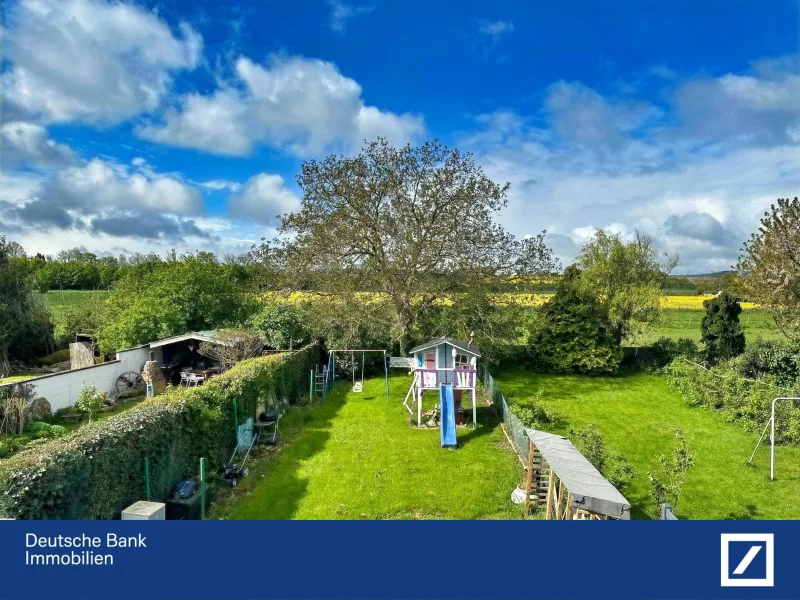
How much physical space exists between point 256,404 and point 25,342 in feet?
61.9

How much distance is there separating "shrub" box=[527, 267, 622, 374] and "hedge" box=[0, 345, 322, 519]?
15.6 meters

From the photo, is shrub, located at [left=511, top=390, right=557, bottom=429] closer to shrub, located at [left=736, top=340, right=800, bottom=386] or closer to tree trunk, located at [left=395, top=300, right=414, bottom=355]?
tree trunk, located at [left=395, top=300, right=414, bottom=355]

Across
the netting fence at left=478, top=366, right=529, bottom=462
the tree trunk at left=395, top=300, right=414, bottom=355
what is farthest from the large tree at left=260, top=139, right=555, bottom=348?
the netting fence at left=478, top=366, right=529, bottom=462

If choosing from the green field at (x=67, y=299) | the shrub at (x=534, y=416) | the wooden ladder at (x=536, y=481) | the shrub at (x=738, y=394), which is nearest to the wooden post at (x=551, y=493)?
the wooden ladder at (x=536, y=481)

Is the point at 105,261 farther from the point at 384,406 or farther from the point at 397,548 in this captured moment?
the point at 397,548

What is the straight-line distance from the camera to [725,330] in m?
19.8

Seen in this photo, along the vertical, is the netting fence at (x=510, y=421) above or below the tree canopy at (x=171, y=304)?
below

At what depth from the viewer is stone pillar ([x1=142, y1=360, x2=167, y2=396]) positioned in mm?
17609

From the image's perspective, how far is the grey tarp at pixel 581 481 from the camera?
17.1ft

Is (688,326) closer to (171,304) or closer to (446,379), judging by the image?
(446,379)

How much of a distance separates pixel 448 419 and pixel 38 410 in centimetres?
1247

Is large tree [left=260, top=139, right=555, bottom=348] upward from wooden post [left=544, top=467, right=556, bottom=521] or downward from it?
upward

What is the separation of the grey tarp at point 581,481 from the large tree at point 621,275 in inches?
699

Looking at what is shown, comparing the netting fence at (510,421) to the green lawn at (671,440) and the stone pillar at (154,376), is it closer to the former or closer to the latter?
the green lawn at (671,440)
